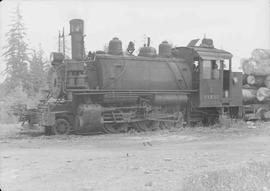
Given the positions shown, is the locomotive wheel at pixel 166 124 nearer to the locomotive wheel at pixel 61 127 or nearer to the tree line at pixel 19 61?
the locomotive wheel at pixel 61 127

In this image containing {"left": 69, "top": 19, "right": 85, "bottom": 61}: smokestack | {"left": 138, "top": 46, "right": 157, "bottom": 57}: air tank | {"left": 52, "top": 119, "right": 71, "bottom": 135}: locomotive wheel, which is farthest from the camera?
{"left": 138, "top": 46, "right": 157, "bottom": 57}: air tank

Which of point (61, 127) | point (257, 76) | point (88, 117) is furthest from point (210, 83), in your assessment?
point (61, 127)

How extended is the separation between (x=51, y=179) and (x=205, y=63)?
38.0 ft

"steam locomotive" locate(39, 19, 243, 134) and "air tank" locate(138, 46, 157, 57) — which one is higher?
"air tank" locate(138, 46, 157, 57)

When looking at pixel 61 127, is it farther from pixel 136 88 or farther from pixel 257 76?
pixel 257 76

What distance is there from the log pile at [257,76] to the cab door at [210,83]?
293 centimetres

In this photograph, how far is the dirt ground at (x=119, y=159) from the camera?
6535 mm

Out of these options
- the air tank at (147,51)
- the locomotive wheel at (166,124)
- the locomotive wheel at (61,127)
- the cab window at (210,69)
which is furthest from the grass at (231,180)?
the cab window at (210,69)

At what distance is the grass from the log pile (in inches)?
538

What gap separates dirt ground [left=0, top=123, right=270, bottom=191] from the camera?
654 cm

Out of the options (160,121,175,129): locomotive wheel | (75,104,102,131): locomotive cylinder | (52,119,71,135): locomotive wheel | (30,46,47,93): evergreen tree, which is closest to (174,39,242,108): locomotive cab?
(160,121,175,129): locomotive wheel

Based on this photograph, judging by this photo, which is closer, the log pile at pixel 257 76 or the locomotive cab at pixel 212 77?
the locomotive cab at pixel 212 77

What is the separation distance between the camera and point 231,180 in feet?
20.9

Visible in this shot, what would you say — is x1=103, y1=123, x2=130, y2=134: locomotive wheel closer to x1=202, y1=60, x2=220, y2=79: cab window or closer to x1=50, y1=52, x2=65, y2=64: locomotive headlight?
x1=50, y1=52, x2=65, y2=64: locomotive headlight
